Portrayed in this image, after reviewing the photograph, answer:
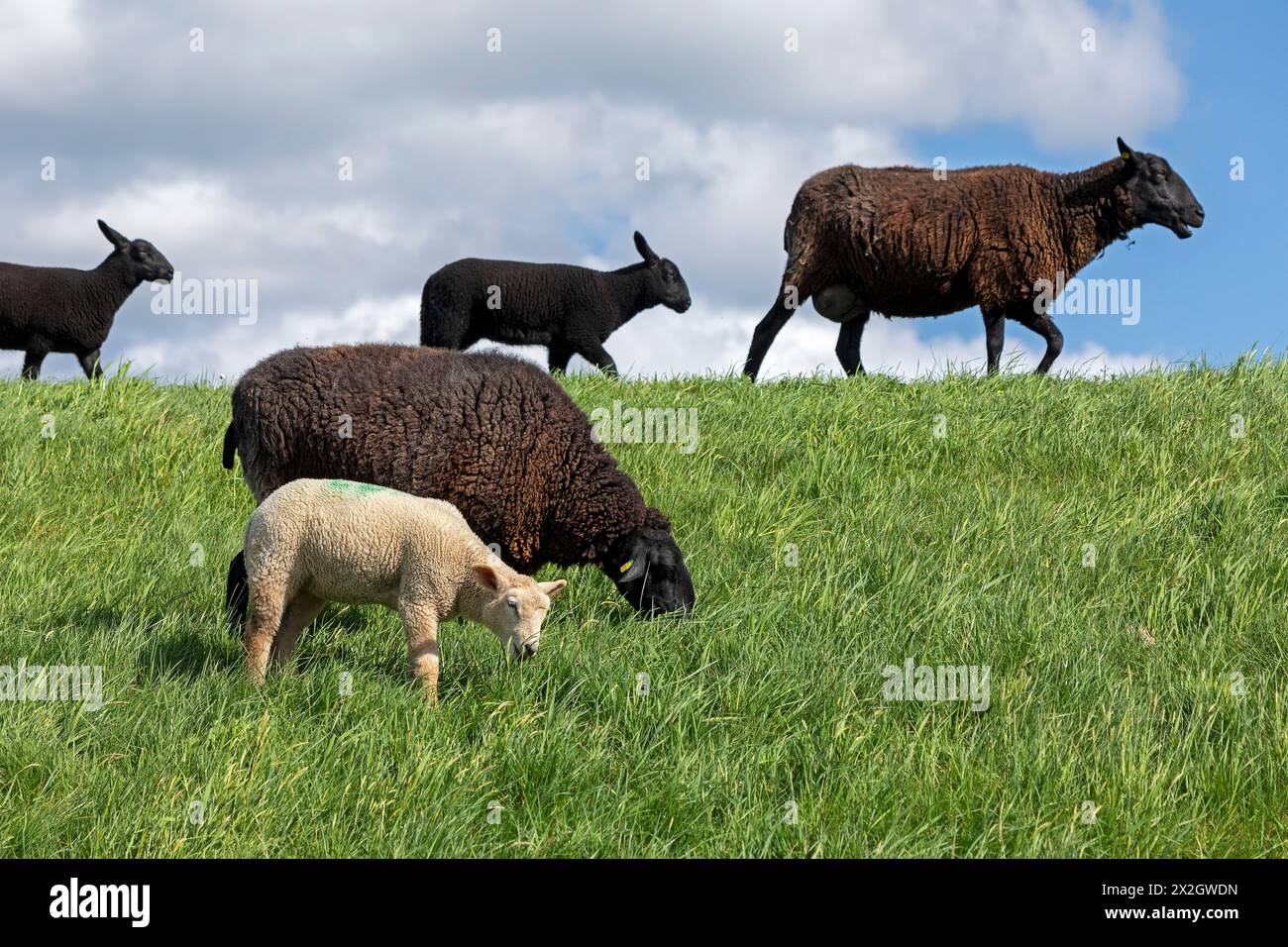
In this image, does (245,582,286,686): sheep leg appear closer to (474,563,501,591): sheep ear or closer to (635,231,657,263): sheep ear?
(474,563,501,591): sheep ear

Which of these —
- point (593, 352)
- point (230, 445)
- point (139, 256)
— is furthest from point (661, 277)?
point (230, 445)

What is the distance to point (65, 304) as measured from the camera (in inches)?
598

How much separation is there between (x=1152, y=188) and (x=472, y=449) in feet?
31.5

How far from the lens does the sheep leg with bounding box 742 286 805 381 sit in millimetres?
13125

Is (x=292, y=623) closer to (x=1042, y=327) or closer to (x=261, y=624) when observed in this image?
(x=261, y=624)

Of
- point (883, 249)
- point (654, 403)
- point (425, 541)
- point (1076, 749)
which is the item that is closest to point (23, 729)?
point (425, 541)

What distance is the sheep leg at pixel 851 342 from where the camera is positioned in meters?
13.4

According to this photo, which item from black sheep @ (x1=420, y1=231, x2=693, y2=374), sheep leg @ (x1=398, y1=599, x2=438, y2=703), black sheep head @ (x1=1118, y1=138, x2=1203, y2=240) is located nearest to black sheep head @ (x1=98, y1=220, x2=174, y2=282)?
black sheep @ (x1=420, y1=231, x2=693, y2=374)

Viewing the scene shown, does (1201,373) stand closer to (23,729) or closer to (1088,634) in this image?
(1088,634)

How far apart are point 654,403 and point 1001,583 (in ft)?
14.3

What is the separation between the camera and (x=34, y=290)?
15.1 meters

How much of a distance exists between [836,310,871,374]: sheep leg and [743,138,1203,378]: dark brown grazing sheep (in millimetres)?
363

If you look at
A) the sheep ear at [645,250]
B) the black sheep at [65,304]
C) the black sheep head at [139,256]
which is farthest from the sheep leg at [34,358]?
the sheep ear at [645,250]
